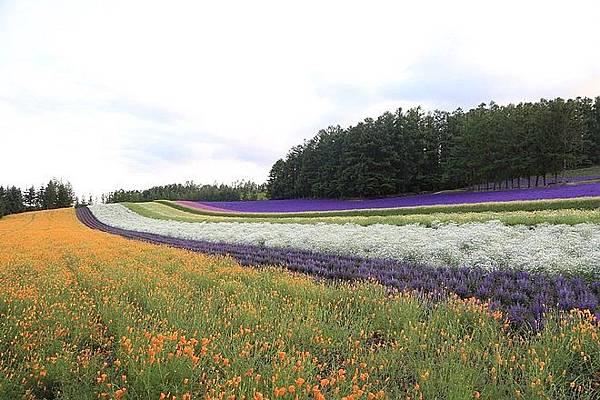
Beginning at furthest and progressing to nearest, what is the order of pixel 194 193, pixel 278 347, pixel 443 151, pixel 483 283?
1. pixel 194 193
2. pixel 443 151
3. pixel 483 283
4. pixel 278 347

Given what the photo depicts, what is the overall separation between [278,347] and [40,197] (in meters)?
97.7

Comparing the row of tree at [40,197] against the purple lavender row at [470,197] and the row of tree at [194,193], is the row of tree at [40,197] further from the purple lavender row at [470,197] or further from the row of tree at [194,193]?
the purple lavender row at [470,197]

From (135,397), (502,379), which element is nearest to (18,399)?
(135,397)

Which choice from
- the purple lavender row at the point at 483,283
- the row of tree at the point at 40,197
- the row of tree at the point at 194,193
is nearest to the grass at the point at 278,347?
the purple lavender row at the point at 483,283

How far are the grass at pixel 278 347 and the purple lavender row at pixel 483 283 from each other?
2.11ft

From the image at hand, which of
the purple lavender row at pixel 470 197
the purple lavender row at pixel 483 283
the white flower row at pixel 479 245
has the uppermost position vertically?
the purple lavender row at pixel 470 197

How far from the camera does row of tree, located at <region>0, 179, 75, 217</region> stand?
74.1m

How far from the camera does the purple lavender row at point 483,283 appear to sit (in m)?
5.16

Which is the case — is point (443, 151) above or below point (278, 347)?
above

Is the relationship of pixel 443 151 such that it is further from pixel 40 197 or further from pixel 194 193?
pixel 40 197

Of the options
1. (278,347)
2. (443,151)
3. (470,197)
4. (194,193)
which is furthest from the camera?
(194,193)

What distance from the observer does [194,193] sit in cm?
7781

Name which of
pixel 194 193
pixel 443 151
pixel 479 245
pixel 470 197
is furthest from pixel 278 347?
pixel 194 193

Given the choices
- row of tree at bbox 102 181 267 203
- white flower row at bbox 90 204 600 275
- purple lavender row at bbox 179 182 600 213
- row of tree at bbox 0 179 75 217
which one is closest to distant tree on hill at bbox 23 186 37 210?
row of tree at bbox 0 179 75 217
